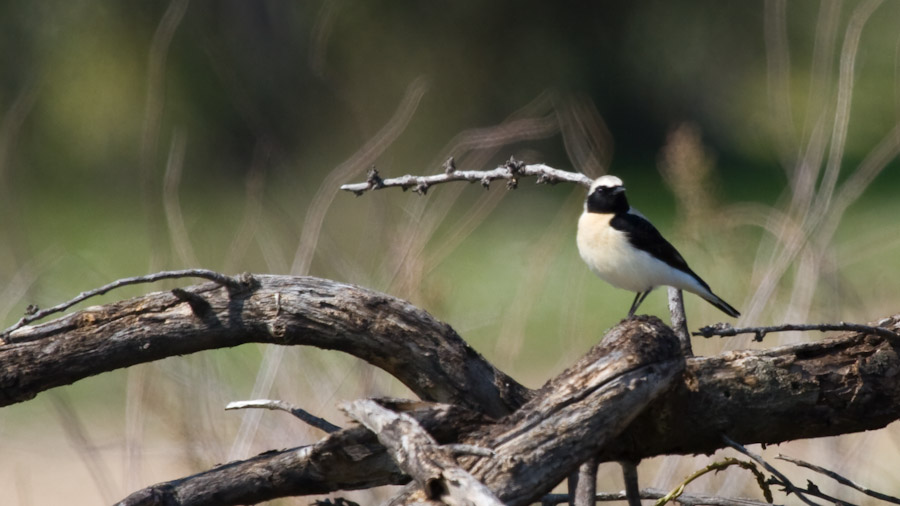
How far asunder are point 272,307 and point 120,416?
5000 millimetres

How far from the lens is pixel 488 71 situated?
1159cm

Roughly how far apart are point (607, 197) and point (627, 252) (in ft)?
0.94

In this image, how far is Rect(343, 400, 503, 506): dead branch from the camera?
201cm

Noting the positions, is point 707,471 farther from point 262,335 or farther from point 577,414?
point 262,335

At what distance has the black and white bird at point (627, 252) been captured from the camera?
423 centimetres

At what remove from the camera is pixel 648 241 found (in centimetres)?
436

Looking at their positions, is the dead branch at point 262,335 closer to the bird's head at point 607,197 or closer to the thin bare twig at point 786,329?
the thin bare twig at point 786,329

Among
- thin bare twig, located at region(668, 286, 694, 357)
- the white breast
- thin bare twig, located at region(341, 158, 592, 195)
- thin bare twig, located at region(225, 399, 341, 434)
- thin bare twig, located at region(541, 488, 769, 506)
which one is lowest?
thin bare twig, located at region(541, 488, 769, 506)

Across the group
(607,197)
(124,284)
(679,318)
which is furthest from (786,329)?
(607,197)

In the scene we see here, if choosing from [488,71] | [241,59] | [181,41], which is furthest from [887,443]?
[181,41]

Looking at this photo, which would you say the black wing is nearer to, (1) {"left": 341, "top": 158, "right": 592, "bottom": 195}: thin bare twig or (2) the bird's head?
(2) the bird's head

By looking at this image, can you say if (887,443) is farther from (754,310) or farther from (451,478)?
(451,478)

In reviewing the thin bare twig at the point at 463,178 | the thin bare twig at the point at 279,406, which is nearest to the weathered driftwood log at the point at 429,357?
the thin bare twig at the point at 279,406

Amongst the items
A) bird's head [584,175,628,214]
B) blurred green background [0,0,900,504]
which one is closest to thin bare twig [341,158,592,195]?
bird's head [584,175,628,214]
